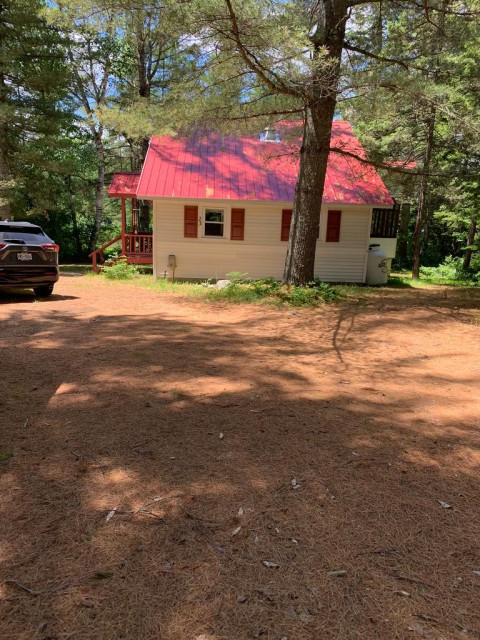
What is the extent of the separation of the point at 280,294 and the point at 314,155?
3.55 m

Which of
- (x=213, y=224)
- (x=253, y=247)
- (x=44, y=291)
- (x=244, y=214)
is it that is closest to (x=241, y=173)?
(x=244, y=214)

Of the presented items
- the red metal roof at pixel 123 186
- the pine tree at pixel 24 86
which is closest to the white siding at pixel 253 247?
the red metal roof at pixel 123 186

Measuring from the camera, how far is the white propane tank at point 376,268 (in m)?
16.0

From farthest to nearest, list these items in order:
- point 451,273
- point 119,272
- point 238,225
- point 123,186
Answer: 1. point 451,273
2. point 123,186
3. point 238,225
4. point 119,272

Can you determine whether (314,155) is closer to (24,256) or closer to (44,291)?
(24,256)

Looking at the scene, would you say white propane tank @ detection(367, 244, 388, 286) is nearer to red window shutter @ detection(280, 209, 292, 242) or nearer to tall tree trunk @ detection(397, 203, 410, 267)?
red window shutter @ detection(280, 209, 292, 242)

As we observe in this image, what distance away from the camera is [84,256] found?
26.4 m

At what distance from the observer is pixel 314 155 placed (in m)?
10.6

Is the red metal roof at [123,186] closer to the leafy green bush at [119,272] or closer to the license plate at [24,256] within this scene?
the leafy green bush at [119,272]

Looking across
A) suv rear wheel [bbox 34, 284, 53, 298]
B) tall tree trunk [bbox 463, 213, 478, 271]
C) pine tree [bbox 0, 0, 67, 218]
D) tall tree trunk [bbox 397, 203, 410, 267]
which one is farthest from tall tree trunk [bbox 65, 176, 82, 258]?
tall tree trunk [bbox 463, 213, 478, 271]

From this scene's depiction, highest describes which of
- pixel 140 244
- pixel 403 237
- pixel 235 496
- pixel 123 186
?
pixel 123 186

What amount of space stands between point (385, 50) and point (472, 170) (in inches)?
185

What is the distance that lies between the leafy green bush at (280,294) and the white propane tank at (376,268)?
530 centimetres

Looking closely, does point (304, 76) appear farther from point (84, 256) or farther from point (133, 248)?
point (84, 256)
